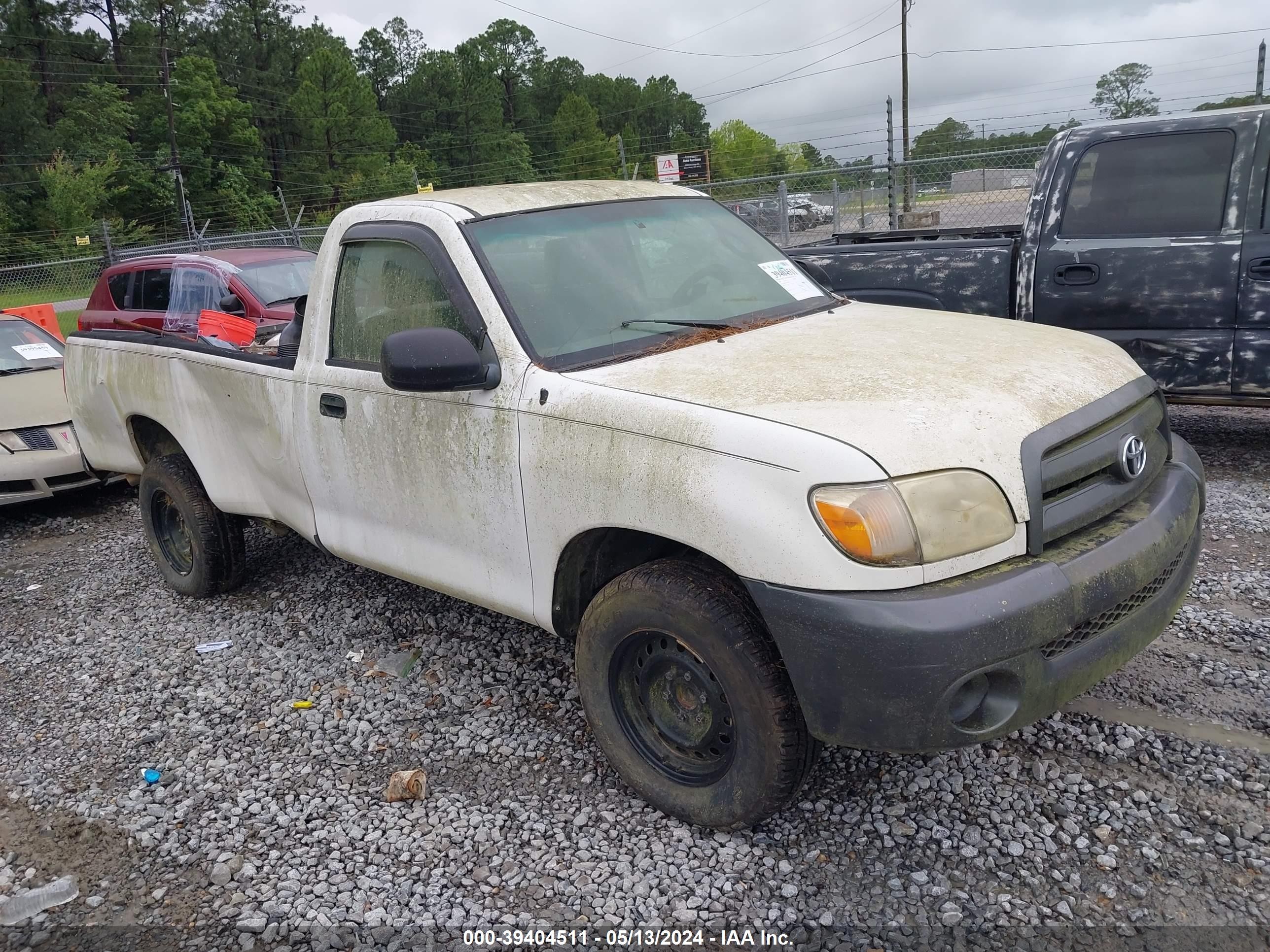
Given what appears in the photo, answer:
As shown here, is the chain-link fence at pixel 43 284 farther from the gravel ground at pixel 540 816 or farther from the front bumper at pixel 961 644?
the front bumper at pixel 961 644

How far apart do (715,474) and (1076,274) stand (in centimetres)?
403

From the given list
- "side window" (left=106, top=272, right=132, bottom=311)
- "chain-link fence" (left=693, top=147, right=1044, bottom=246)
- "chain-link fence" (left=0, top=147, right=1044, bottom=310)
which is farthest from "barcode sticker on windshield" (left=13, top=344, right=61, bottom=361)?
"chain-link fence" (left=693, top=147, right=1044, bottom=246)

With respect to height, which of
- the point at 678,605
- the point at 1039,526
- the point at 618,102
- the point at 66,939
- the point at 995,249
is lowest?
the point at 66,939

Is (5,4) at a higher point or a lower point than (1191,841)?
higher

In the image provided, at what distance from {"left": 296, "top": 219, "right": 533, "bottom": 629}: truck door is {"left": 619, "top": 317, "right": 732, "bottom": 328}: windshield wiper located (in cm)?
46

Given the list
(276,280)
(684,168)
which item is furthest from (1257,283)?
(684,168)

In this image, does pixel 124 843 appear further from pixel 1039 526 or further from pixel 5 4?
pixel 5 4

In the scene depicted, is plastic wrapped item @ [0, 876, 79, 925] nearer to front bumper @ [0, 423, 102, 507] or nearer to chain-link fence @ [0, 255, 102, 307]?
front bumper @ [0, 423, 102, 507]

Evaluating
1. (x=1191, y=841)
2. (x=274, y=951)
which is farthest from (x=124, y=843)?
(x=1191, y=841)

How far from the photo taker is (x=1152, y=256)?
5449mm

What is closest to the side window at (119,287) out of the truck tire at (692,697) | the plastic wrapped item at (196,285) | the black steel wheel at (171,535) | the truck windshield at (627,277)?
the plastic wrapped item at (196,285)

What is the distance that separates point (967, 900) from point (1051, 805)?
51cm

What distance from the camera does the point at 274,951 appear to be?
2.63m

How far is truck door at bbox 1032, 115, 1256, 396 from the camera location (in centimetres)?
534
